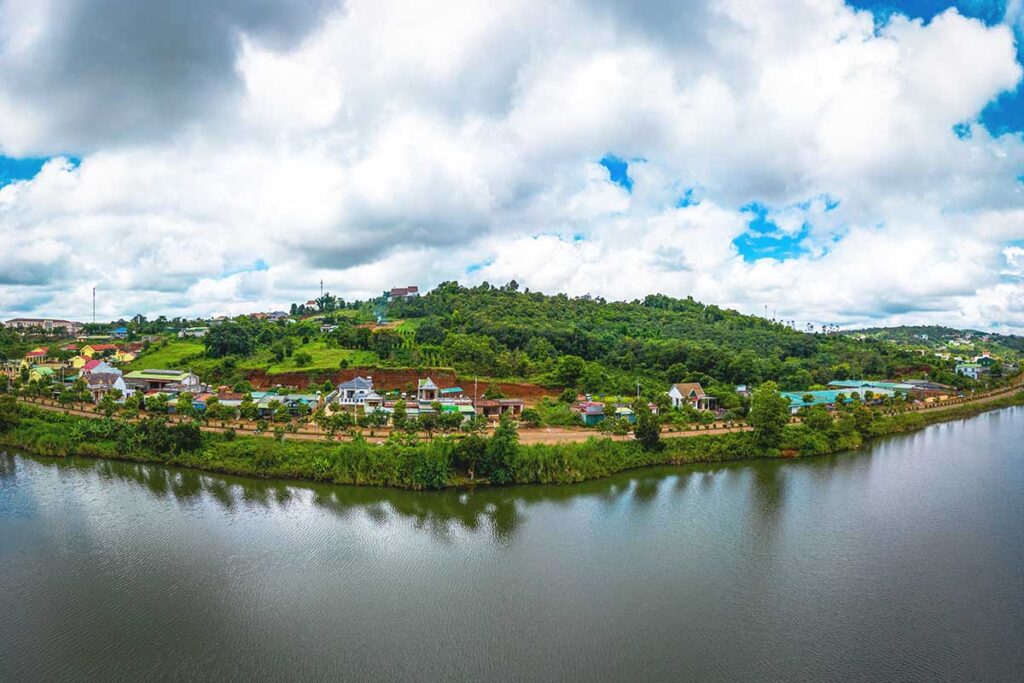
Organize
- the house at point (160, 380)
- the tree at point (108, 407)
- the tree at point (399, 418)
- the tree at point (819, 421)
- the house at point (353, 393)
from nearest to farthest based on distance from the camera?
the tree at point (399, 418)
the tree at point (108, 407)
the tree at point (819, 421)
the house at point (353, 393)
the house at point (160, 380)

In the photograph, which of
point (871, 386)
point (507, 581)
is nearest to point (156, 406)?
point (507, 581)

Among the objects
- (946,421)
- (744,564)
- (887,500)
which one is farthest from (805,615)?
(946,421)

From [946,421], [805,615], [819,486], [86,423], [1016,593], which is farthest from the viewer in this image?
[946,421]

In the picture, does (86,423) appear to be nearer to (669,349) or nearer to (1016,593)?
(1016,593)

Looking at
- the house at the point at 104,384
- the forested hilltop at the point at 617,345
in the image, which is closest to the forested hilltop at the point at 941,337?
the forested hilltop at the point at 617,345

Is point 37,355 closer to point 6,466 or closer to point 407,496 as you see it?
point 6,466

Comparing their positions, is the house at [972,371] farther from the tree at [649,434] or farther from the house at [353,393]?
the house at [353,393]
